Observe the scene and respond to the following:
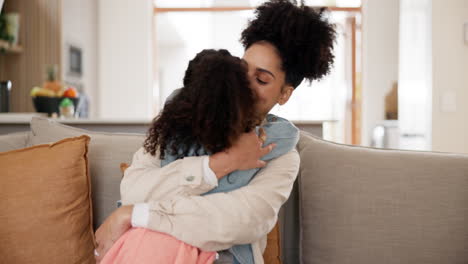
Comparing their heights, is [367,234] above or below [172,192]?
below

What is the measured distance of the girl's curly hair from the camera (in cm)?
88

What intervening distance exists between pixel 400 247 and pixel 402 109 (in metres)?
2.30

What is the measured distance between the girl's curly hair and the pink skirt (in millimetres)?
185

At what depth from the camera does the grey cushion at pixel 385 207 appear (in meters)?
1.29

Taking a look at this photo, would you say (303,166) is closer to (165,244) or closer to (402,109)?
(165,244)

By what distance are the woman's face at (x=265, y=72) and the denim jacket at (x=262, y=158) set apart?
0.05m

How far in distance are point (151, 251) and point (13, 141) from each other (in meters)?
0.87

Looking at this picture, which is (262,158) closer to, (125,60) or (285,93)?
(285,93)

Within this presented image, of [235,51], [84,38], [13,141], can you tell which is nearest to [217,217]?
[13,141]

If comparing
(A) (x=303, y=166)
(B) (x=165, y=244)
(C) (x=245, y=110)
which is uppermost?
(C) (x=245, y=110)

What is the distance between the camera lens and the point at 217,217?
0.92 m

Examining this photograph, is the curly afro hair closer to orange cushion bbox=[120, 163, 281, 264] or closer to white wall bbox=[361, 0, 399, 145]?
orange cushion bbox=[120, 163, 281, 264]

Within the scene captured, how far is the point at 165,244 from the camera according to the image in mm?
937

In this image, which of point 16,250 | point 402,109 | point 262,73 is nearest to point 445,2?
point 402,109
